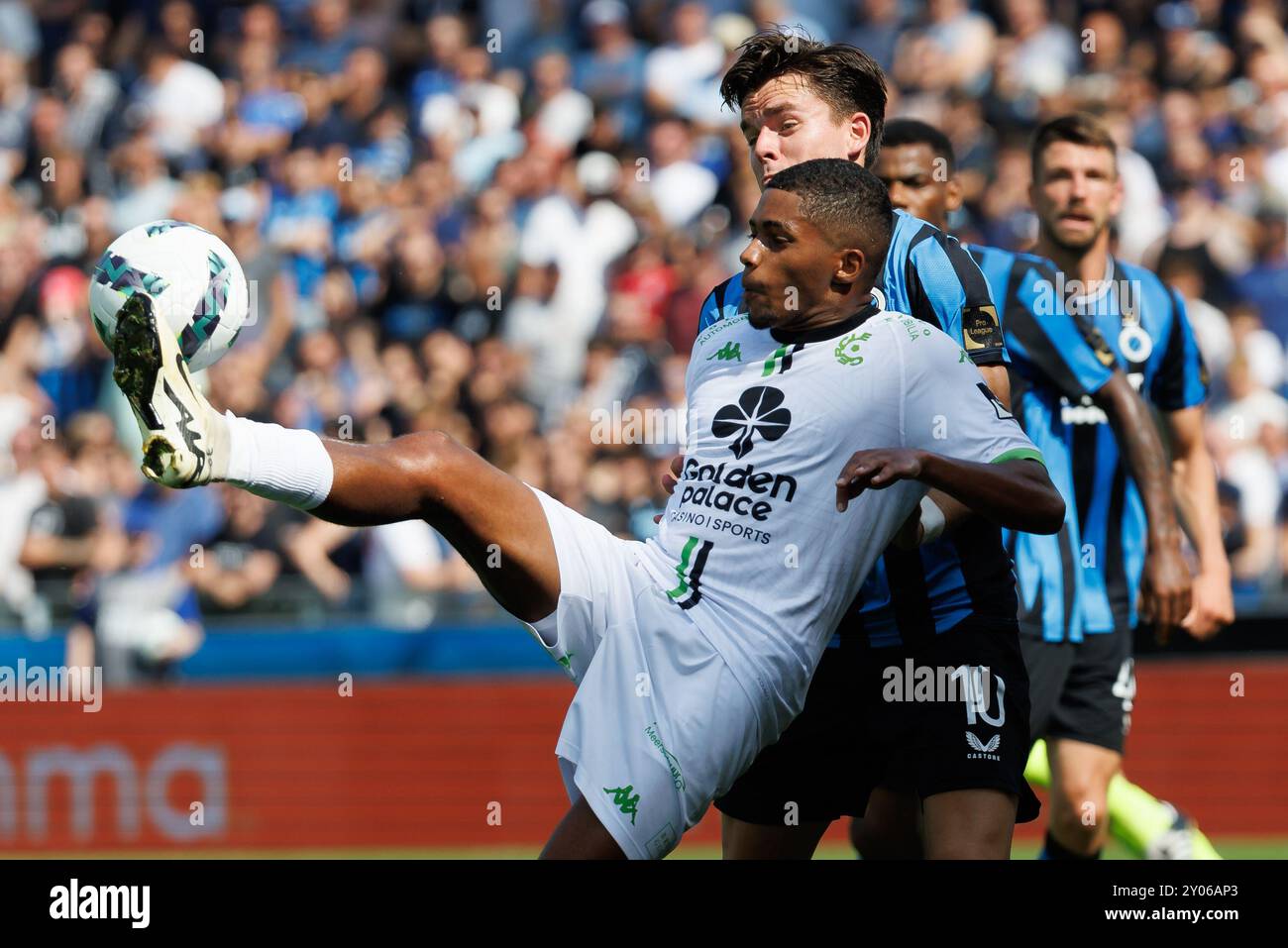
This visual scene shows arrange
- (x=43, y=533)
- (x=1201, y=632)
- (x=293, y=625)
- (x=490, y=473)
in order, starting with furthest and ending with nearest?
(x=43, y=533), (x=293, y=625), (x=1201, y=632), (x=490, y=473)

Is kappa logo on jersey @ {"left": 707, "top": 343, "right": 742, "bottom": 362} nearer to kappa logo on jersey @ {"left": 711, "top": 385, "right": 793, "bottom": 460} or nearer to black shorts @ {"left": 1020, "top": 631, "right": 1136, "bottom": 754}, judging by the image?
kappa logo on jersey @ {"left": 711, "top": 385, "right": 793, "bottom": 460}

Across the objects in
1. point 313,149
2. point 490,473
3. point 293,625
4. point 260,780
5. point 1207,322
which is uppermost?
point 313,149

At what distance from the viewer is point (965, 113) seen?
13195 mm

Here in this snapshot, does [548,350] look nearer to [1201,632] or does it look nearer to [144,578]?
[144,578]

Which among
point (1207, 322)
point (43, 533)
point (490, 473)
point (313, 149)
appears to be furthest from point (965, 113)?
point (490, 473)

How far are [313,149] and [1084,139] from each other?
833 centimetres

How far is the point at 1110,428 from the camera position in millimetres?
6848

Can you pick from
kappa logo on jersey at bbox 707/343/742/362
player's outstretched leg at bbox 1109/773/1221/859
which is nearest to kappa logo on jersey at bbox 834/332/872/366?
kappa logo on jersey at bbox 707/343/742/362

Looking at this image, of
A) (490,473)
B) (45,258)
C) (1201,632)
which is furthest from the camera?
(45,258)

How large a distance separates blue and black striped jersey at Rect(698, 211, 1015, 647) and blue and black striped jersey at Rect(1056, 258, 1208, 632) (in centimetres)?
192

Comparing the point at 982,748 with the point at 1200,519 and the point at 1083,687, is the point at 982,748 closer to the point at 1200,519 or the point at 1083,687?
the point at 1083,687

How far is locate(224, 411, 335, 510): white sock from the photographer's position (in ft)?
14.0

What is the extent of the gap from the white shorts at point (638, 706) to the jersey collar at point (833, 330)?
71 centimetres

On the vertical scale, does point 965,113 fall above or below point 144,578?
above
